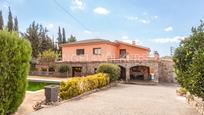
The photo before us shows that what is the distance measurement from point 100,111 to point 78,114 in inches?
49.5

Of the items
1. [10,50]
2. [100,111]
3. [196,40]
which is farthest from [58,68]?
[196,40]

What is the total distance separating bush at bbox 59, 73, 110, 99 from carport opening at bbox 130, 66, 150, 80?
12.3 meters

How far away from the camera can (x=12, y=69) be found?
8062mm

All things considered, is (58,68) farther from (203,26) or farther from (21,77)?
(203,26)

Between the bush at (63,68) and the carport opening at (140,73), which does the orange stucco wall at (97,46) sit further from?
the carport opening at (140,73)

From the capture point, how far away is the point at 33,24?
168 ft

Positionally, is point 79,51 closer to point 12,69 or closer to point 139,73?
point 139,73

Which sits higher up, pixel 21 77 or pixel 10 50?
pixel 10 50

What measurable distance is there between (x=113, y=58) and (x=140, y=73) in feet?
15.5

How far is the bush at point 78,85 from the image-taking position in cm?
1415

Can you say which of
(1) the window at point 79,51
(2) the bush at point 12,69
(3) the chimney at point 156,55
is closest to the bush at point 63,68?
(1) the window at point 79,51

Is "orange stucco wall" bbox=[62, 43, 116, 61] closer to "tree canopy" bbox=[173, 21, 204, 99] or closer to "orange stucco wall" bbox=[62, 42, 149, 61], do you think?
"orange stucco wall" bbox=[62, 42, 149, 61]

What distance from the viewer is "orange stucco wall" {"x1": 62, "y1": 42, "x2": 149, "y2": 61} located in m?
33.1

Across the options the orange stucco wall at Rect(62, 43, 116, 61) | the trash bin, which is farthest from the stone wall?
the trash bin
